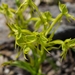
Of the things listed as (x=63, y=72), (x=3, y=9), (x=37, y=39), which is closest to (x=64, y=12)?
(x=37, y=39)

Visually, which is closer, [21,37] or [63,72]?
[21,37]

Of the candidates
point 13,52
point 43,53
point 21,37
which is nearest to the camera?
point 21,37

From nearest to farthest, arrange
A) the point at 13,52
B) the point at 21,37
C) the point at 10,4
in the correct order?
the point at 21,37
the point at 13,52
the point at 10,4

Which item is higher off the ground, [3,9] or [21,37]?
[3,9]

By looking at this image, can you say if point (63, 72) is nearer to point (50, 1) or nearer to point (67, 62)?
point (67, 62)

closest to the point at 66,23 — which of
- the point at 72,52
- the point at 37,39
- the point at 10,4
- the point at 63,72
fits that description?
the point at 72,52

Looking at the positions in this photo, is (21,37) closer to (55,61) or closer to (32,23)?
(55,61)

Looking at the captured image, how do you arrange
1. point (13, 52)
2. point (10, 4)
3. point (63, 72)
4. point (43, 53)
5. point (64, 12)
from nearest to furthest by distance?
point (64, 12) < point (43, 53) < point (63, 72) < point (13, 52) < point (10, 4)

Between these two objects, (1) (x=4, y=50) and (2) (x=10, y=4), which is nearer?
(1) (x=4, y=50)

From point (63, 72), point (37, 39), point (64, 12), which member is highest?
point (64, 12)
